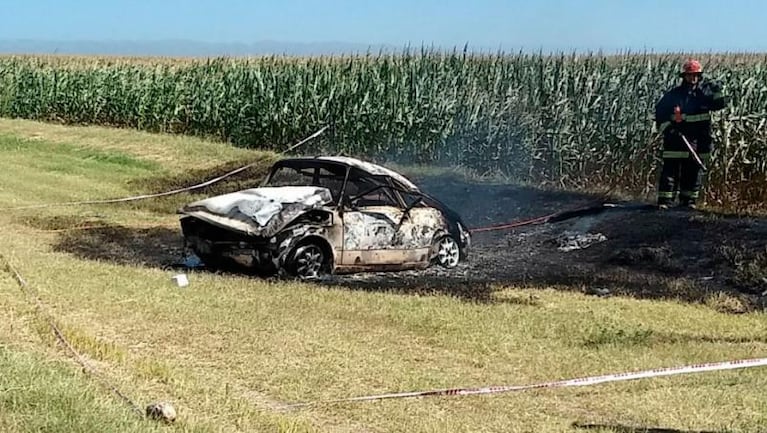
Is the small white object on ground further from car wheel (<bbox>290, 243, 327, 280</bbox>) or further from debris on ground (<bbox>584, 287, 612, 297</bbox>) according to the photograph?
debris on ground (<bbox>584, 287, 612, 297</bbox>)

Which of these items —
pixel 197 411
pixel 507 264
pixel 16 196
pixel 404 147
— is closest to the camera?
pixel 197 411

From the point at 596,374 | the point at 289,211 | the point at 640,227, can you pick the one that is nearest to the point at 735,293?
the point at 640,227

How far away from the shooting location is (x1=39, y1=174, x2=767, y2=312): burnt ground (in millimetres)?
10492

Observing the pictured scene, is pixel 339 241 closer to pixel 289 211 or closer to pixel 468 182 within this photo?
pixel 289 211

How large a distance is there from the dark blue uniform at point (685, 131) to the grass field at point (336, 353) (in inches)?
151

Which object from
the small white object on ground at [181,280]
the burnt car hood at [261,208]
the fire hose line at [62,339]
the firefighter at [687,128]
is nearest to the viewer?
the fire hose line at [62,339]

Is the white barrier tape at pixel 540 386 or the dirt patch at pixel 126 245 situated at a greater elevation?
the white barrier tape at pixel 540 386

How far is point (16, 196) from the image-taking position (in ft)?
54.6

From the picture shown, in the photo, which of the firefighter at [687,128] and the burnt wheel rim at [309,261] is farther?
the firefighter at [687,128]

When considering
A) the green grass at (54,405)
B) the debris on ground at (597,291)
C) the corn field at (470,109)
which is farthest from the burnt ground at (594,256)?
the green grass at (54,405)

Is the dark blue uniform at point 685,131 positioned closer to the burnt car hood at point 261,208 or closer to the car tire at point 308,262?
the burnt car hood at point 261,208

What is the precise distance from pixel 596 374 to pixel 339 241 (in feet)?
13.9

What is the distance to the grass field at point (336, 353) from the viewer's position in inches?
227

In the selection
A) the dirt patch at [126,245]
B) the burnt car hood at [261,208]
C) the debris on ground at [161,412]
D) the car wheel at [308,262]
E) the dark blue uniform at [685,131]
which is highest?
the dark blue uniform at [685,131]
